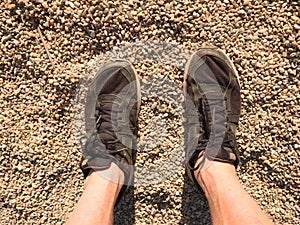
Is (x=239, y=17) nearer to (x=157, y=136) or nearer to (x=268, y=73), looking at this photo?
(x=268, y=73)

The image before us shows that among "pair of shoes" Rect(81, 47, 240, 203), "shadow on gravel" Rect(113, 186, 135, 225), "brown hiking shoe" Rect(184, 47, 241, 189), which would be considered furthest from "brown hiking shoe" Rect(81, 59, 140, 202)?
"brown hiking shoe" Rect(184, 47, 241, 189)

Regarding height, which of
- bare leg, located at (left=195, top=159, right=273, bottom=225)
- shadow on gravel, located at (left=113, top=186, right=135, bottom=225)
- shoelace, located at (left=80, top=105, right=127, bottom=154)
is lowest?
shadow on gravel, located at (left=113, top=186, right=135, bottom=225)

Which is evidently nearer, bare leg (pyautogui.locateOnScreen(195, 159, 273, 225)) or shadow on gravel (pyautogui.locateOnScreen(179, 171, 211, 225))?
bare leg (pyautogui.locateOnScreen(195, 159, 273, 225))

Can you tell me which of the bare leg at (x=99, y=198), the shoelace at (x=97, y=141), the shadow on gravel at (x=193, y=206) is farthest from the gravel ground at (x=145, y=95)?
the bare leg at (x=99, y=198)

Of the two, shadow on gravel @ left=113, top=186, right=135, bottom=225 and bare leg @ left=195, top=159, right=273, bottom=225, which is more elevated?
bare leg @ left=195, top=159, right=273, bottom=225

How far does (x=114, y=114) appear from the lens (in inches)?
78.7

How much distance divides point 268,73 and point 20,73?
4.37 feet

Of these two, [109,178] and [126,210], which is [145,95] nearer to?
[109,178]

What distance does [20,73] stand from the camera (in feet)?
6.41

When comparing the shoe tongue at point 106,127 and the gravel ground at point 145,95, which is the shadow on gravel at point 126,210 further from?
the shoe tongue at point 106,127

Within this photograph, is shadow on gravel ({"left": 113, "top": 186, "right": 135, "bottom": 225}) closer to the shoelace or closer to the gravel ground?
the gravel ground

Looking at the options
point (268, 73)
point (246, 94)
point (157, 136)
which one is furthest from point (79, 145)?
point (268, 73)

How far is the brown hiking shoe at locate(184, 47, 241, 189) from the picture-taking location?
1883mm

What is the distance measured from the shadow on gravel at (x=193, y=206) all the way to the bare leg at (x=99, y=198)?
42 centimetres
